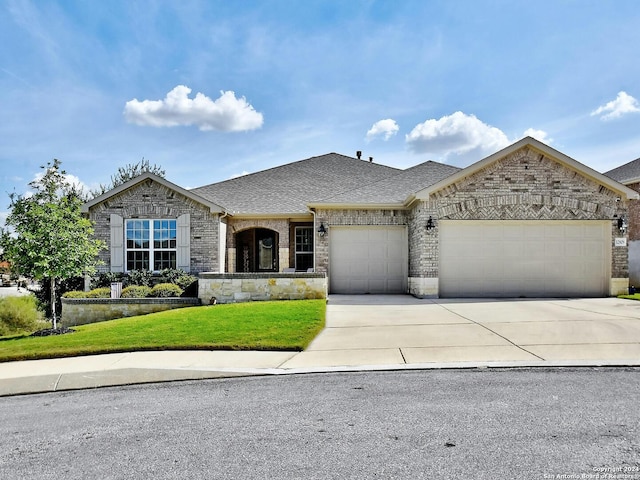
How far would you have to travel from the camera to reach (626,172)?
66.3 feet

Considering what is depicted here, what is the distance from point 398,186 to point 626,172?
1194 cm

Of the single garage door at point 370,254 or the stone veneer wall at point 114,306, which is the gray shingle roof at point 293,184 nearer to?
the single garage door at point 370,254

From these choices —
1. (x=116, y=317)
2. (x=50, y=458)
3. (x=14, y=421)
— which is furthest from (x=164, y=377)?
(x=116, y=317)

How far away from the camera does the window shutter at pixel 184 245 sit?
16.9 metres

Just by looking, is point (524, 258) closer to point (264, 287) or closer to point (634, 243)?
point (634, 243)

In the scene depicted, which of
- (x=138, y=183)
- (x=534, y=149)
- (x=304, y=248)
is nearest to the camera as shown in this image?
(x=534, y=149)

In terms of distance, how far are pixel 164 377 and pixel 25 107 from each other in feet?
42.9

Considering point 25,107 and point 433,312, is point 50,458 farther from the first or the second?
point 25,107

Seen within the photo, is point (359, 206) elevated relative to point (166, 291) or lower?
elevated

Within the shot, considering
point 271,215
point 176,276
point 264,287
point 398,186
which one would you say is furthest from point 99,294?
point 398,186

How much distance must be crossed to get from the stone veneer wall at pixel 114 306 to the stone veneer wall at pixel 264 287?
913 mm

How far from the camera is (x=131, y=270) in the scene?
16828mm

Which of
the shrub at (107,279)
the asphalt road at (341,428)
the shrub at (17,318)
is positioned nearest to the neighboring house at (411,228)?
the shrub at (107,279)

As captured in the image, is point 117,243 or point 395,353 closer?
point 395,353
